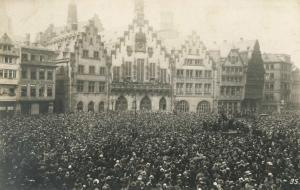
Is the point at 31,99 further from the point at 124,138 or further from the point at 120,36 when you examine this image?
the point at 124,138

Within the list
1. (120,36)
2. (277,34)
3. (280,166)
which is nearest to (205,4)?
(277,34)

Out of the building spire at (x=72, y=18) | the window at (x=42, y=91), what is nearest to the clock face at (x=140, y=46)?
the building spire at (x=72, y=18)

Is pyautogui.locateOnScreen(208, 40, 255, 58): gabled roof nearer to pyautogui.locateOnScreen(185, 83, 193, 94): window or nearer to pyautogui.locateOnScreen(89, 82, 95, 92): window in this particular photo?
pyautogui.locateOnScreen(185, 83, 193, 94): window

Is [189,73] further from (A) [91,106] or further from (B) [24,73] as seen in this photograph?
(B) [24,73]

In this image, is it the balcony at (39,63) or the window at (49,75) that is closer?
the balcony at (39,63)

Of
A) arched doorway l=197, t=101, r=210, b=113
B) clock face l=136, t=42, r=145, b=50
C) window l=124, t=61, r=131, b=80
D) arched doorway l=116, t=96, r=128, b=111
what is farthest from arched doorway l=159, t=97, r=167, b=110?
clock face l=136, t=42, r=145, b=50

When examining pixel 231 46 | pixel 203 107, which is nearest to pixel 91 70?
pixel 203 107

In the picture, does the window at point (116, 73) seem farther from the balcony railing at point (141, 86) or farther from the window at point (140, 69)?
the window at point (140, 69)
